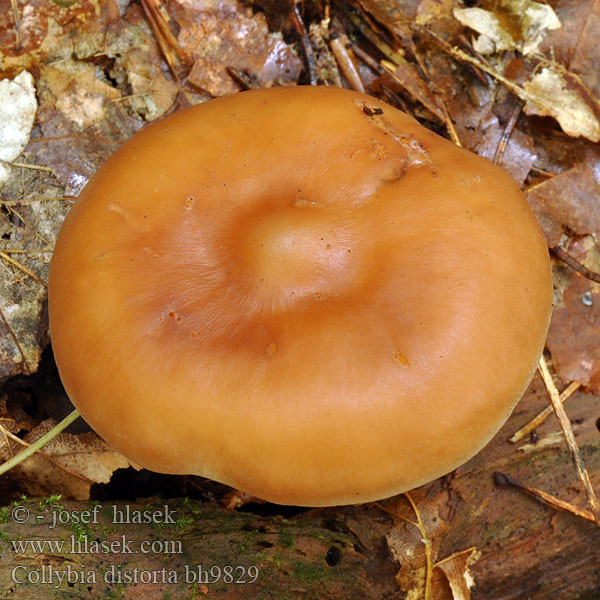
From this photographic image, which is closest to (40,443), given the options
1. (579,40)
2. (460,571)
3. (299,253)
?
(299,253)

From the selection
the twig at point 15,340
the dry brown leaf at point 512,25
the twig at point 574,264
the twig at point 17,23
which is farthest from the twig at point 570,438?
the twig at point 17,23

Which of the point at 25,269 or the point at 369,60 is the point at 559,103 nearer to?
the point at 369,60

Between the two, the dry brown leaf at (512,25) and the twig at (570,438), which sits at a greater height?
the dry brown leaf at (512,25)

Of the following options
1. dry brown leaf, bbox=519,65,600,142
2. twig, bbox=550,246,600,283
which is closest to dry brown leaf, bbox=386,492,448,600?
twig, bbox=550,246,600,283

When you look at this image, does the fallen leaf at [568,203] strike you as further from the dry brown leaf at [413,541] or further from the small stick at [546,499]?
the dry brown leaf at [413,541]

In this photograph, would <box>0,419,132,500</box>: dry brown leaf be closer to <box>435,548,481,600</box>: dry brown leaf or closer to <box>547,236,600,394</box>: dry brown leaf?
<box>435,548,481,600</box>: dry brown leaf
